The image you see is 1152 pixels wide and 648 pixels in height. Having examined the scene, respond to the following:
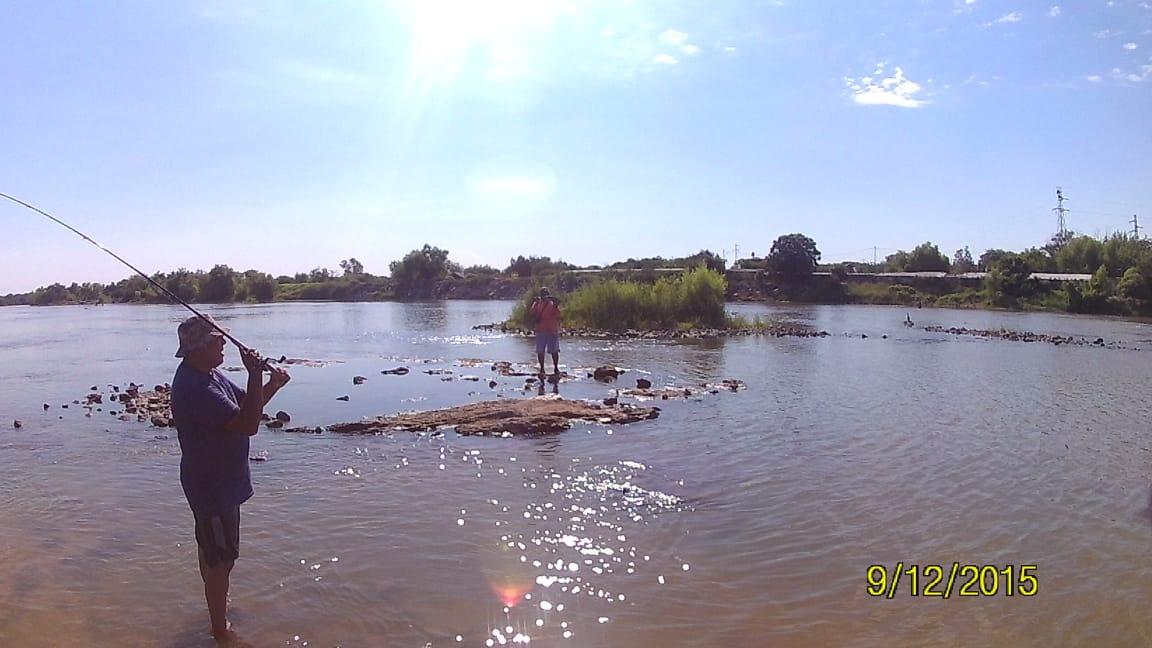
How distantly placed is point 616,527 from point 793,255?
80.2 meters

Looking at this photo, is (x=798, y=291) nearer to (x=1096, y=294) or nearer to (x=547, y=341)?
(x=1096, y=294)

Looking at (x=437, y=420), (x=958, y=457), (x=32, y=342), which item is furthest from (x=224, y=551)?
(x=32, y=342)

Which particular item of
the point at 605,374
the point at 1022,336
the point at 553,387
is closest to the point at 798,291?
the point at 1022,336

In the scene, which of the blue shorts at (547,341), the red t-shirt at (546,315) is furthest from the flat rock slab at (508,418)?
the blue shorts at (547,341)

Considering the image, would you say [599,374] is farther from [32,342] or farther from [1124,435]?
[32,342]

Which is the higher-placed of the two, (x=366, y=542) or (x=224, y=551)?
(x=224, y=551)

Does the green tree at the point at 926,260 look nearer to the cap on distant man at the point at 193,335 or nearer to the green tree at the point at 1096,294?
the green tree at the point at 1096,294

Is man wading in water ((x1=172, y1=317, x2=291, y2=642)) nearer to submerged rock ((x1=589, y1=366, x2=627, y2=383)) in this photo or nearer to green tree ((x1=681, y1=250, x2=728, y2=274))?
submerged rock ((x1=589, y1=366, x2=627, y2=383))

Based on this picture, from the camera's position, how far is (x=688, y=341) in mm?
33875

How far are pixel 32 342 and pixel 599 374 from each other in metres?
32.6

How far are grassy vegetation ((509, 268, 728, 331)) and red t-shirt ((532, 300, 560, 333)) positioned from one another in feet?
59.1

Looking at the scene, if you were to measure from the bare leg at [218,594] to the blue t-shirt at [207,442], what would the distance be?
0.48 meters

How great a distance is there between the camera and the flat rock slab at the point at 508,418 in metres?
13.4

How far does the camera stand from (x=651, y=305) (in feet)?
130
